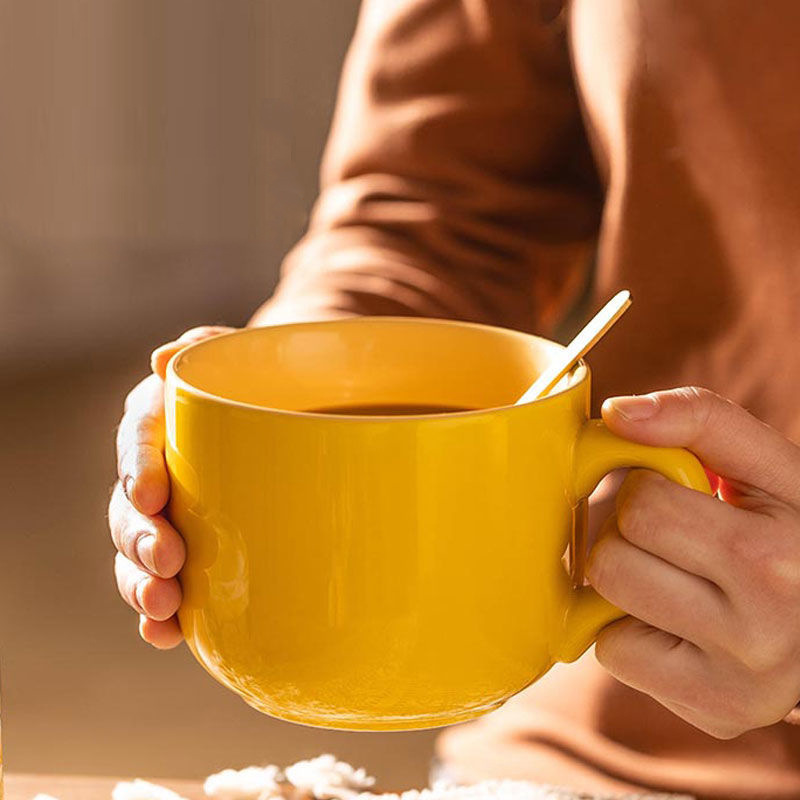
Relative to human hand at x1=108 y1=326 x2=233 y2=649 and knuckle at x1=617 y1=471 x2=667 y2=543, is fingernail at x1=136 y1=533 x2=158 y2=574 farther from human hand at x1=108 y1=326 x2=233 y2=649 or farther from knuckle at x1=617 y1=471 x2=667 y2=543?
knuckle at x1=617 y1=471 x2=667 y2=543

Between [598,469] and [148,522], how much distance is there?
0.15 metres

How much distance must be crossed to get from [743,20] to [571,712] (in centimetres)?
39

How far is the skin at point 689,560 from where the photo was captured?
0.44 meters

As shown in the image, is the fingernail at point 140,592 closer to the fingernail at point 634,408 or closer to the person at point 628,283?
the person at point 628,283

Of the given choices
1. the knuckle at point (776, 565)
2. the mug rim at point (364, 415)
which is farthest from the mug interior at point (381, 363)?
the knuckle at point (776, 565)

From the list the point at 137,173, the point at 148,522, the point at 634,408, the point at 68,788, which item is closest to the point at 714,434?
the point at 634,408

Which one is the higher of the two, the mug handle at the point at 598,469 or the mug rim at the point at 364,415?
the mug rim at the point at 364,415

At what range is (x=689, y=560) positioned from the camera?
47 cm

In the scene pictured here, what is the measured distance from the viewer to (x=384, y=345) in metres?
0.51

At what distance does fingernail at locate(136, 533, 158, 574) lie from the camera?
1.46 ft

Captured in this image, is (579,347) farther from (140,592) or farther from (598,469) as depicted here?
(140,592)

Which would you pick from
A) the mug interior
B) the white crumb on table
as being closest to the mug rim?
the mug interior

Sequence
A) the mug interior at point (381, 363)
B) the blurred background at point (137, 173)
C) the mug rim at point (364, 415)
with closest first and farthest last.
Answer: the mug rim at point (364, 415) < the mug interior at point (381, 363) < the blurred background at point (137, 173)

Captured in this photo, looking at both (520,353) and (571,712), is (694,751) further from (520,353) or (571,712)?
(520,353)
